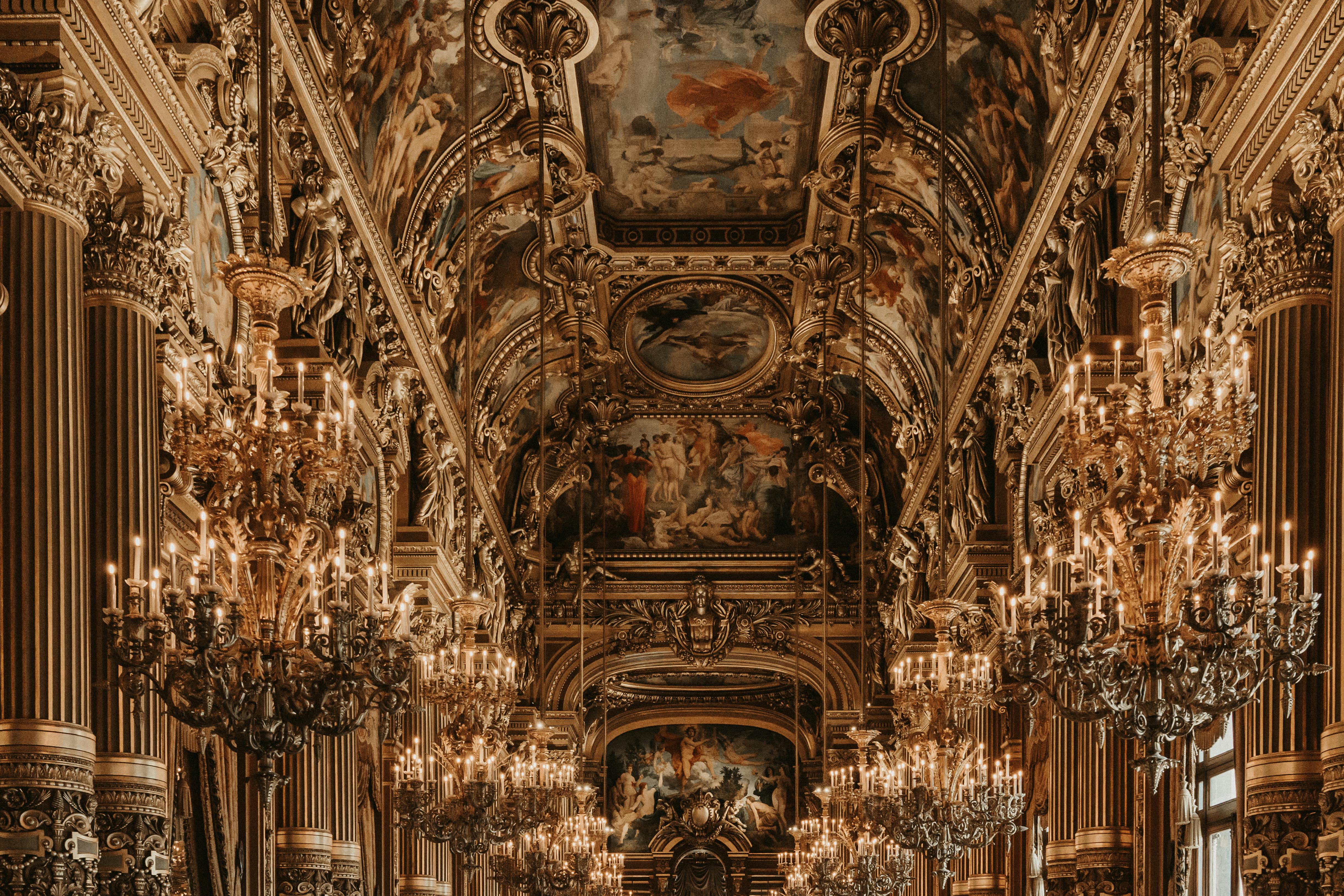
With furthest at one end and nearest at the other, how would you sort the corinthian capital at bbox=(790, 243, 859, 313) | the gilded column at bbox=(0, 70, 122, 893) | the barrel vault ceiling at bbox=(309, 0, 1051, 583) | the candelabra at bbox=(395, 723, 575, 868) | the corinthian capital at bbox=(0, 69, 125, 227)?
the corinthian capital at bbox=(790, 243, 859, 313), the barrel vault ceiling at bbox=(309, 0, 1051, 583), the candelabra at bbox=(395, 723, 575, 868), the corinthian capital at bbox=(0, 69, 125, 227), the gilded column at bbox=(0, 70, 122, 893)

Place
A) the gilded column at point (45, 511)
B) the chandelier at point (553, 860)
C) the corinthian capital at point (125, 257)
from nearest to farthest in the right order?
the gilded column at point (45, 511), the corinthian capital at point (125, 257), the chandelier at point (553, 860)

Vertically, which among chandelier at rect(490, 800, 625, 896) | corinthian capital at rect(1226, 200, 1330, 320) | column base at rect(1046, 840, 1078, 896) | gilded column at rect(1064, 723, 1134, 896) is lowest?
chandelier at rect(490, 800, 625, 896)

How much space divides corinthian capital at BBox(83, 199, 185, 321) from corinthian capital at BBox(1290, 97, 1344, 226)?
20.2 ft

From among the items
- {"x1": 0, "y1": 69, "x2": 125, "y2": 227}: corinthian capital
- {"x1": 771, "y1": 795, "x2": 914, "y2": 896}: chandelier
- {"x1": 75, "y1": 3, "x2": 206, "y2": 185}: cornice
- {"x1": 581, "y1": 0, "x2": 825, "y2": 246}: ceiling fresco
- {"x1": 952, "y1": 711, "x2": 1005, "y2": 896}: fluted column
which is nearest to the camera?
{"x1": 0, "y1": 69, "x2": 125, "y2": 227}: corinthian capital

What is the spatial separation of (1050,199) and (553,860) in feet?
32.8

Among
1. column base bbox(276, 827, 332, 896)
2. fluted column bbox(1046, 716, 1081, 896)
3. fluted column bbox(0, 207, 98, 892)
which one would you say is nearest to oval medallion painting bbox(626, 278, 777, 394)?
fluted column bbox(1046, 716, 1081, 896)

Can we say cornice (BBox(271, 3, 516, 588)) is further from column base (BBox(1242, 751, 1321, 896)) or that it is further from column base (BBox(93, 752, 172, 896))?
column base (BBox(1242, 751, 1321, 896))

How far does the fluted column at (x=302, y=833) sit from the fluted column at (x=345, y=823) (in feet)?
0.71

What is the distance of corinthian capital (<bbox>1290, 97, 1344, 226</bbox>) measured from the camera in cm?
833

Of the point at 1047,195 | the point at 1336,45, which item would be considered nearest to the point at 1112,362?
the point at 1047,195

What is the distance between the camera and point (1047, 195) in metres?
15.1

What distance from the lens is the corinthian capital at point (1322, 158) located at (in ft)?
27.3

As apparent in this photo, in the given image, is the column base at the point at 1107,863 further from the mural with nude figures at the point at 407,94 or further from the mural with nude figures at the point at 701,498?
the mural with nude figures at the point at 701,498

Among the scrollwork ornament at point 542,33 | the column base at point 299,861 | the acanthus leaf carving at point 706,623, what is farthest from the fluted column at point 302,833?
the acanthus leaf carving at point 706,623
